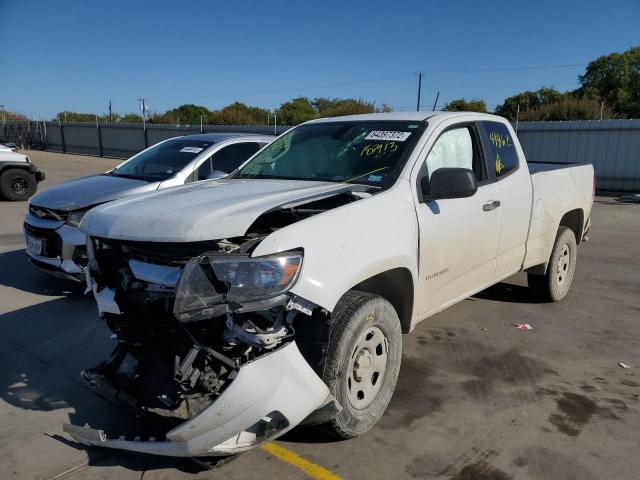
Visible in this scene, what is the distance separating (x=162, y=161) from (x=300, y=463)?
4.99 metres

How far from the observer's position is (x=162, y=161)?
6.89m

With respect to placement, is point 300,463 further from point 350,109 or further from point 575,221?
point 350,109

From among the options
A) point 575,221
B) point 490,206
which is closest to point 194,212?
point 490,206

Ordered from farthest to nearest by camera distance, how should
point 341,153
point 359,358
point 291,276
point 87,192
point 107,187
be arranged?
point 107,187
point 87,192
point 341,153
point 359,358
point 291,276

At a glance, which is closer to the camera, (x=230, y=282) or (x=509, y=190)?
(x=230, y=282)

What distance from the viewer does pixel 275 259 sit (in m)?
2.50

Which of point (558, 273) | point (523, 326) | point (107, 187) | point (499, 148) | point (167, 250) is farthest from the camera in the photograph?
point (107, 187)

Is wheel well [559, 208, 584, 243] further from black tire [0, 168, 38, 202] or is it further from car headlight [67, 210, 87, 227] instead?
black tire [0, 168, 38, 202]

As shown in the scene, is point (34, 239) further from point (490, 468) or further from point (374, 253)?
point (490, 468)

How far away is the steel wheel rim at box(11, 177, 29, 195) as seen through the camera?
12.9 meters

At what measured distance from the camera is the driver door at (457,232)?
356 cm

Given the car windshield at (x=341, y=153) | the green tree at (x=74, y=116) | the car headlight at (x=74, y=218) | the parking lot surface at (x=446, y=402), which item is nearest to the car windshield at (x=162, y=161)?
the car headlight at (x=74, y=218)

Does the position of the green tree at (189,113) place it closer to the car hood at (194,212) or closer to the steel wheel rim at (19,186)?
the steel wheel rim at (19,186)

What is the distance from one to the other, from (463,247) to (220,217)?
1957 millimetres
